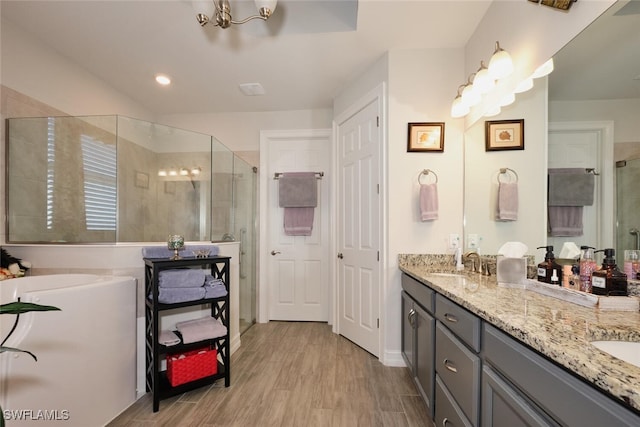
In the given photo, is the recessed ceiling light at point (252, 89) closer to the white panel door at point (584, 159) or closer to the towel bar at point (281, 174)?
the towel bar at point (281, 174)

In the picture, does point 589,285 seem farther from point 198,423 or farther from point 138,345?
point 138,345

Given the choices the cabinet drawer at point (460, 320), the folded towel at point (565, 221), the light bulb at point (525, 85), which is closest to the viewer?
the cabinet drawer at point (460, 320)

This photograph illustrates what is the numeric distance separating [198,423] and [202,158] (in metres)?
2.19

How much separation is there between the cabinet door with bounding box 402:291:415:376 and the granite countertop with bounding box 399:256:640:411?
54 cm

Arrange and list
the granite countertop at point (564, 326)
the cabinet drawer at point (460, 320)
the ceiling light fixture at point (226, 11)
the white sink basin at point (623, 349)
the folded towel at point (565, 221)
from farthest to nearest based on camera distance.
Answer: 1. the ceiling light fixture at point (226, 11)
2. the folded towel at point (565, 221)
3. the cabinet drawer at point (460, 320)
4. the white sink basin at point (623, 349)
5. the granite countertop at point (564, 326)

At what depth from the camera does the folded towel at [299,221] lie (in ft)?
10.5

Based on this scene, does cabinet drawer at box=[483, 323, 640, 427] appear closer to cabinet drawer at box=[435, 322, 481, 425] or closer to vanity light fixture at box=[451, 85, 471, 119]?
cabinet drawer at box=[435, 322, 481, 425]

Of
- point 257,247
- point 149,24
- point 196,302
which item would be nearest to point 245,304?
point 257,247

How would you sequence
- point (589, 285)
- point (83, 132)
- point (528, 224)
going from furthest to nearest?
point (83, 132) < point (528, 224) < point (589, 285)

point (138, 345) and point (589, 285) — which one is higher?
point (589, 285)

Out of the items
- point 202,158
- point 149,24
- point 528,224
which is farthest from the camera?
point 202,158

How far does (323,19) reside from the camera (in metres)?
2.01

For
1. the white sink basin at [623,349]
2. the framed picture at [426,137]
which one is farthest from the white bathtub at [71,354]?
the framed picture at [426,137]

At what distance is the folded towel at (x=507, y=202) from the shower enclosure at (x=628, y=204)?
64 centimetres
